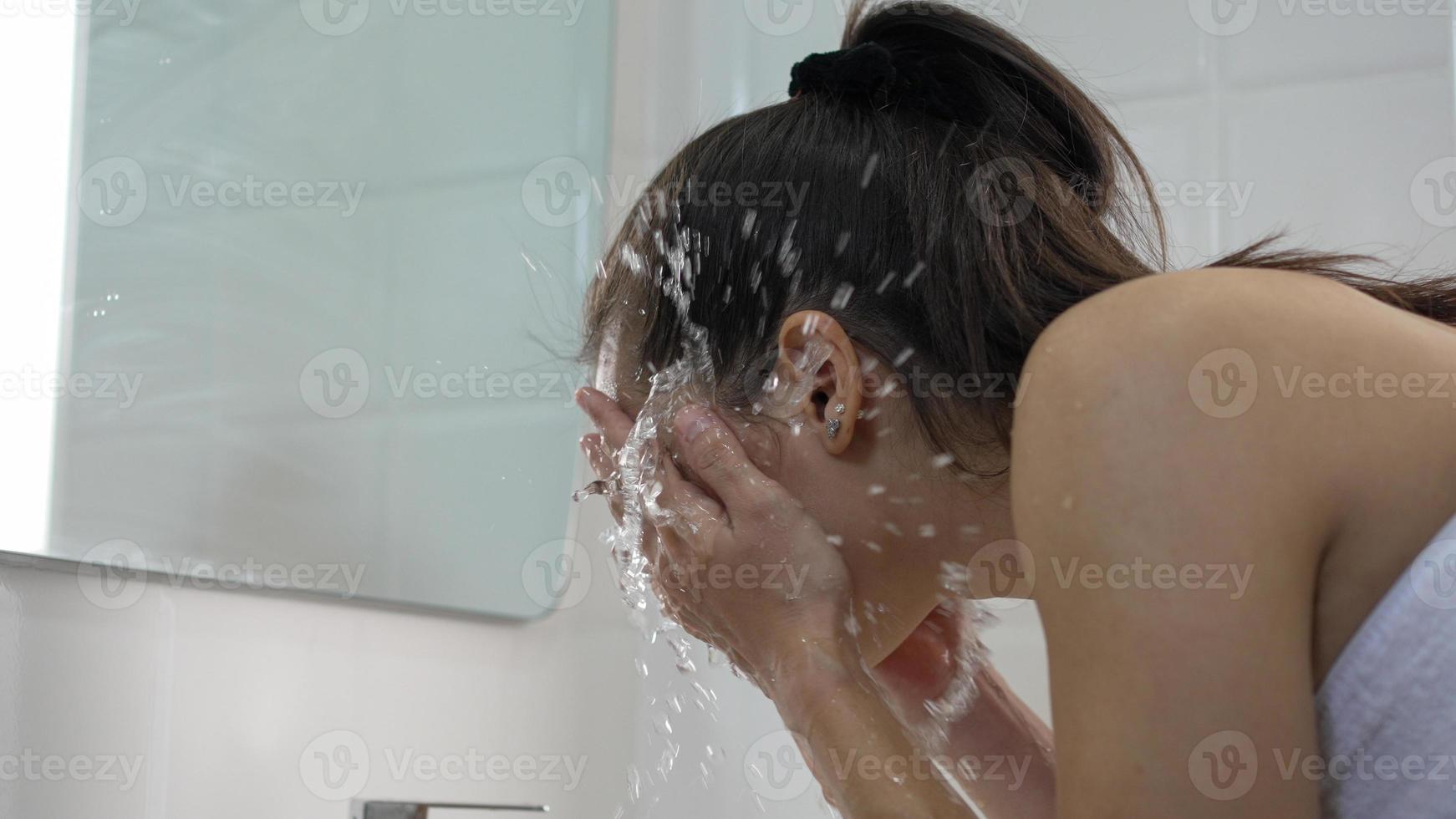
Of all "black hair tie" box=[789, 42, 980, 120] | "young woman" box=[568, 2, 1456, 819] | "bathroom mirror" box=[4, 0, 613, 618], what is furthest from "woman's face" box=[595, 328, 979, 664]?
"bathroom mirror" box=[4, 0, 613, 618]

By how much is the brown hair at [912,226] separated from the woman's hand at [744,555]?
42 millimetres

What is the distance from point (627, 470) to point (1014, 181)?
26 centimetres

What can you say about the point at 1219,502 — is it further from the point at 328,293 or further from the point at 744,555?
the point at 328,293

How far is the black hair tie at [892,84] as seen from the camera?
695mm

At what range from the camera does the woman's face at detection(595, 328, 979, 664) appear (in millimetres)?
667

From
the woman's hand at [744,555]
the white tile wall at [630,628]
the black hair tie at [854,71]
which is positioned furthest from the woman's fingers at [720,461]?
the white tile wall at [630,628]

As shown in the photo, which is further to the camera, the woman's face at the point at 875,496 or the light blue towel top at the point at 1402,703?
the woman's face at the point at 875,496

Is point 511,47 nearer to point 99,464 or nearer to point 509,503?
point 509,503

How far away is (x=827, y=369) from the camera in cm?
65

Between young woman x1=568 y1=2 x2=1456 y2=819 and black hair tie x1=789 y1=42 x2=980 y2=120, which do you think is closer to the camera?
young woman x1=568 y1=2 x2=1456 y2=819

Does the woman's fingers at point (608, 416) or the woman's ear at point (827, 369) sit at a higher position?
the woman's ear at point (827, 369)

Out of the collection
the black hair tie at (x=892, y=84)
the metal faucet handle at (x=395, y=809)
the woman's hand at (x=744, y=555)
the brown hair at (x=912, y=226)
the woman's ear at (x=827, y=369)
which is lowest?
the metal faucet handle at (x=395, y=809)

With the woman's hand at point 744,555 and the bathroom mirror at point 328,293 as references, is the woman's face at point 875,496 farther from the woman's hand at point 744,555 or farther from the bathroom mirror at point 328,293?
the bathroom mirror at point 328,293

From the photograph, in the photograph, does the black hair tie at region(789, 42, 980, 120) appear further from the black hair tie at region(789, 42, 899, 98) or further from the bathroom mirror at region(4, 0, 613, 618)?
the bathroom mirror at region(4, 0, 613, 618)
